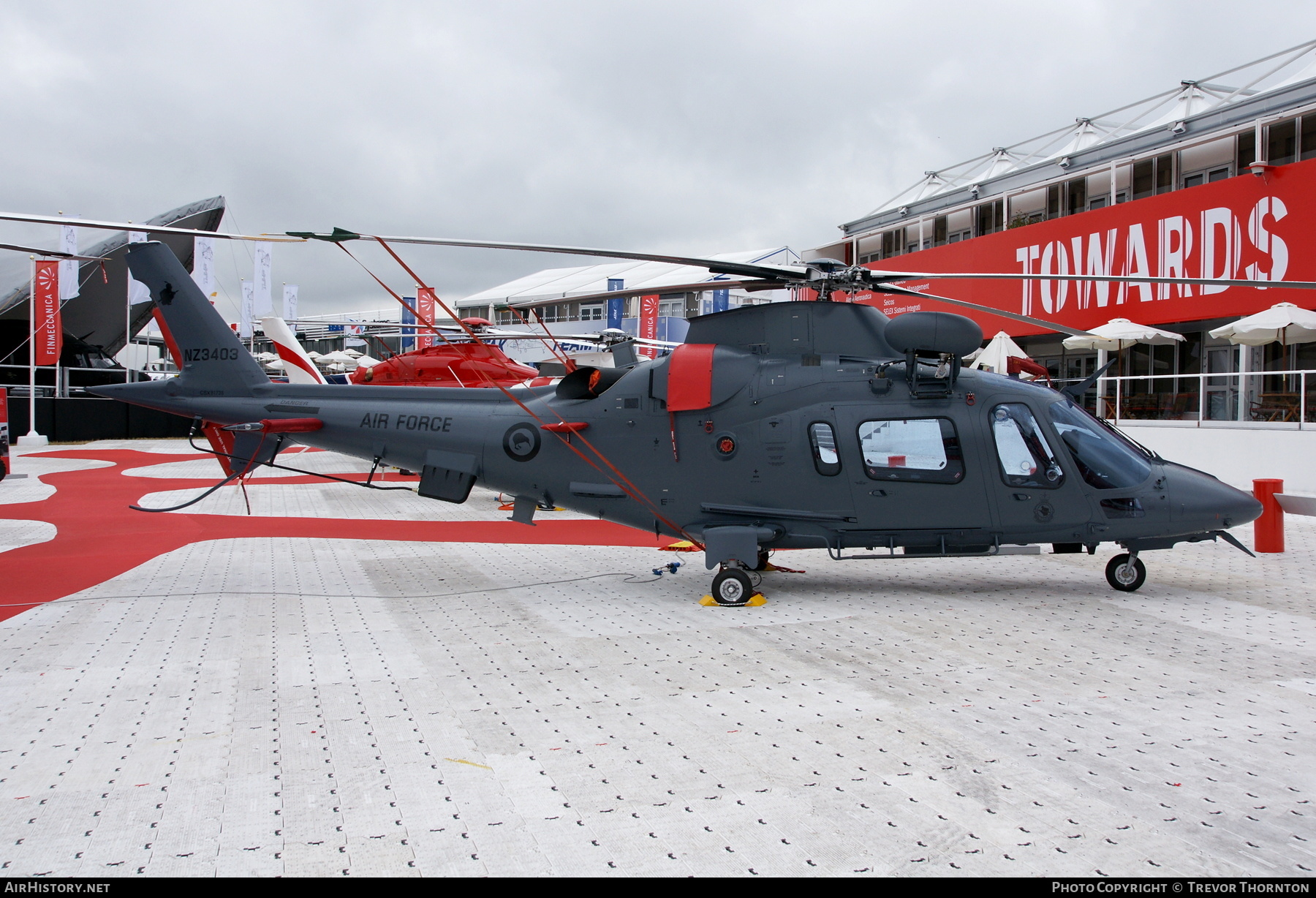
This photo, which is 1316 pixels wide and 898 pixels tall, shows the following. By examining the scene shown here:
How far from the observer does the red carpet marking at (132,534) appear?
9016 millimetres

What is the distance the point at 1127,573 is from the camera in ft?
26.9

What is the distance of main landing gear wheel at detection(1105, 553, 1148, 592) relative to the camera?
819 centimetres

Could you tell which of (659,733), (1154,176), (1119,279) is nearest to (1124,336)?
(1154,176)

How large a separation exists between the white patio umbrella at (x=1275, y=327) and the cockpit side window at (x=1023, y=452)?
9.45 metres

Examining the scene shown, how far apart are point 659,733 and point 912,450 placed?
437cm

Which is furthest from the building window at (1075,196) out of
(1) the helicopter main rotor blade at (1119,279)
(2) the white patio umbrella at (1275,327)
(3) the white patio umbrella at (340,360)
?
(3) the white patio umbrella at (340,360)

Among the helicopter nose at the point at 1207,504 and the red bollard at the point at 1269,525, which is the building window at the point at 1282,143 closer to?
the red bollard at the point at 1269,525

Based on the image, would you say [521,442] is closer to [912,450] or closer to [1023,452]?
[912,450]

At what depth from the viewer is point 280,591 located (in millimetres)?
8383

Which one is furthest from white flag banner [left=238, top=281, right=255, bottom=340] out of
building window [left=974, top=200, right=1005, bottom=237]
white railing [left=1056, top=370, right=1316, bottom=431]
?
white railing [left=1056, top=370, right=1316, bottom=431]

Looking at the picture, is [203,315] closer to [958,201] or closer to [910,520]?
[910,520]

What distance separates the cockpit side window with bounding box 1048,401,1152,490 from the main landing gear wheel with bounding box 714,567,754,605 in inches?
129
